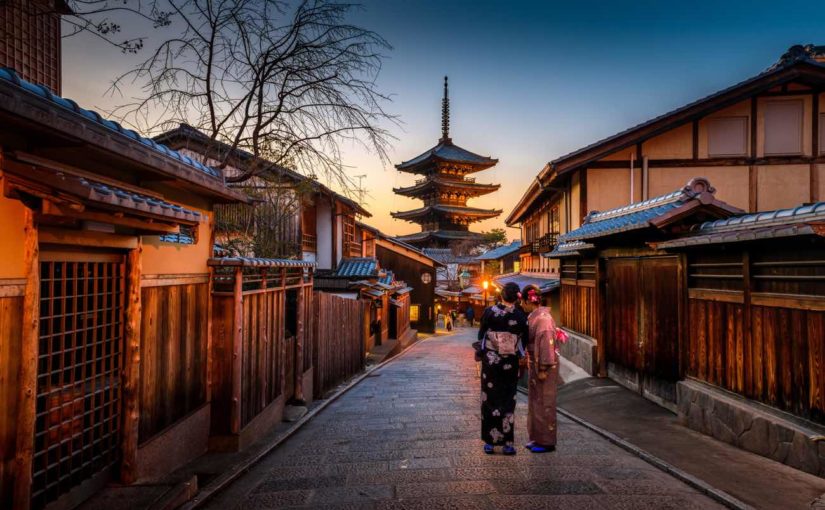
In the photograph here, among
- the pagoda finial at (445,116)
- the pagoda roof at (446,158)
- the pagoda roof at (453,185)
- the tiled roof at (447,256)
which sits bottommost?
the tiled roof at (447,256)

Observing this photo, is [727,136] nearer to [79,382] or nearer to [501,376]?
[501,376]

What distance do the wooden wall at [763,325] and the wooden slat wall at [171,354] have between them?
6.51 metres

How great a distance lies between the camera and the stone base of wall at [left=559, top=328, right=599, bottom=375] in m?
10.2

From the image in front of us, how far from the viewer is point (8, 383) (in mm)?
2990

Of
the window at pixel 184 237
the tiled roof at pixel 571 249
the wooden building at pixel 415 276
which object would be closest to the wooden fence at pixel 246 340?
the window at pixel 184 237

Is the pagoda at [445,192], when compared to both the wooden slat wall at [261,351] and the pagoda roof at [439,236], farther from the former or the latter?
the wooden slat wall at [261,351]

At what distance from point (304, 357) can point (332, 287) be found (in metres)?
9.48

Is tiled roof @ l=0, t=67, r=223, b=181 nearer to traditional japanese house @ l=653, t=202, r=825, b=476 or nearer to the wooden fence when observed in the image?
the wooden fence

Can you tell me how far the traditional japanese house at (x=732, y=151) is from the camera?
1254cm

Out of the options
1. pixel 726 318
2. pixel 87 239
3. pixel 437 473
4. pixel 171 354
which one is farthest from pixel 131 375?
pixel 726 318

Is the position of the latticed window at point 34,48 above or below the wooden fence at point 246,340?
above

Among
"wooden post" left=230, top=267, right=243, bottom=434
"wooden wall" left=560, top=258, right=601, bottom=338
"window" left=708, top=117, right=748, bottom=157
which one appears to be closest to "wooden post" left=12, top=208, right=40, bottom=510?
"wooden post" left=230, top=267, right=243, bottom=434

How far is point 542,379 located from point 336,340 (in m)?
6.88

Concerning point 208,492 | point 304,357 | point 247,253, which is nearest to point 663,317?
point 304,357
